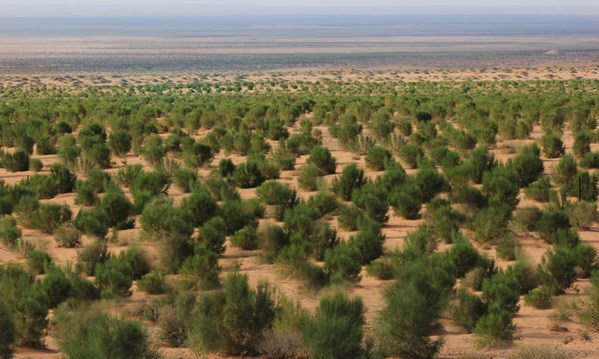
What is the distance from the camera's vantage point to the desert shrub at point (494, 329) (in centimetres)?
832

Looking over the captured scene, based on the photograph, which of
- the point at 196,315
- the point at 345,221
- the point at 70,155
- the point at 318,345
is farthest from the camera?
the point at 70,155

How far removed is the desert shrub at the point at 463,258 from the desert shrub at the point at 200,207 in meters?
4.95

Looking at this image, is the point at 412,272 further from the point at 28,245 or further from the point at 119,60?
the point at 119,60

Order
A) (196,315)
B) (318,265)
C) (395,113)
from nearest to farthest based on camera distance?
(196,315), (318,265), (395,113)

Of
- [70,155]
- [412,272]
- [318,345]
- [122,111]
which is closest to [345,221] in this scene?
[412,272]

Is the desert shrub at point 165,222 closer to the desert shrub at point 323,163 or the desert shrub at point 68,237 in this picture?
the desert shrub at point 68,237

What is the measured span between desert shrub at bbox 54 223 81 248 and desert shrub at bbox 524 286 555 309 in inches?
298

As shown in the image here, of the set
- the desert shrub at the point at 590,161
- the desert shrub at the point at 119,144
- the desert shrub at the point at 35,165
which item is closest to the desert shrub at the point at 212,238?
the desert shrub at the point at 35,165

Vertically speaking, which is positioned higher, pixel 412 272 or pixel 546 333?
pixel 412 272

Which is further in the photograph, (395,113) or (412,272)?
(395,113)

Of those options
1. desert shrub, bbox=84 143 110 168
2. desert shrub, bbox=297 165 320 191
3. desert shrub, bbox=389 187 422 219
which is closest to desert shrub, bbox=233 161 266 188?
desert shrub, bbox=297 165 320 191

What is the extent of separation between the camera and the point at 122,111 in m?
32.7

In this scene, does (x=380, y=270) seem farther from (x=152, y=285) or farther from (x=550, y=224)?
(x=550, y=224)

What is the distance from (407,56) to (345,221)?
108 metres
